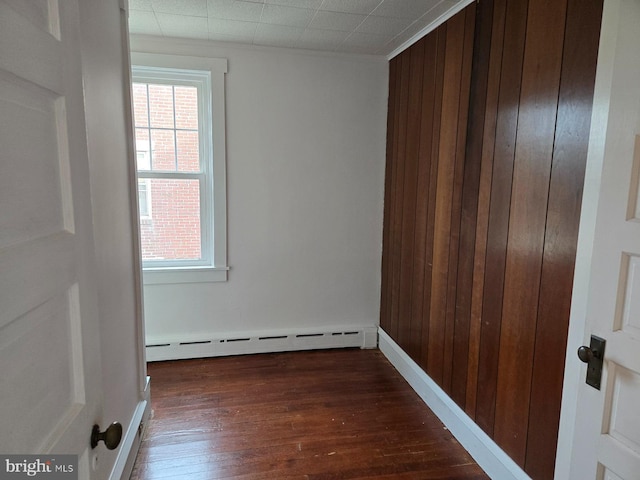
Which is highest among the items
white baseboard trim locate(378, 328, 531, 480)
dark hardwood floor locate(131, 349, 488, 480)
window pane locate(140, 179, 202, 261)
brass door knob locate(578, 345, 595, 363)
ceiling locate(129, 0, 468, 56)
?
ceiling locate(129, 0, 468, 56)

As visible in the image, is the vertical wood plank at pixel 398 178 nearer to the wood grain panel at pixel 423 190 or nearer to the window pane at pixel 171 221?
the wood grain panel at pixel 423 190

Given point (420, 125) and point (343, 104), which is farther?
point (343, 104)

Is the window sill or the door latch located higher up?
the door latch

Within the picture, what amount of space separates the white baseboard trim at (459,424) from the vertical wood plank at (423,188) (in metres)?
0.15

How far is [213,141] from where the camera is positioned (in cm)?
295

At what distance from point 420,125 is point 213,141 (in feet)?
5.03

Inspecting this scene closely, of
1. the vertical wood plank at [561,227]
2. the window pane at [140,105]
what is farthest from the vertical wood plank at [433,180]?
the window pane at [140,105]

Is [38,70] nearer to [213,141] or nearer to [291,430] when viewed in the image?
[291,430]

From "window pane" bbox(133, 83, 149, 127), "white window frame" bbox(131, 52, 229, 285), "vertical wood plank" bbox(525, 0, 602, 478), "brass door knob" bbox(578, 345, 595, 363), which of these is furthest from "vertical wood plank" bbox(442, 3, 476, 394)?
"window pane" bbox(133, 83, 149, 127)

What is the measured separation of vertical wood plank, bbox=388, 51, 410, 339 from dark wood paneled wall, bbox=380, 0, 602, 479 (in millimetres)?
89

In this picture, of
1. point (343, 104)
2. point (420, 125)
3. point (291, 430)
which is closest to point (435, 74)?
point (420, 125)

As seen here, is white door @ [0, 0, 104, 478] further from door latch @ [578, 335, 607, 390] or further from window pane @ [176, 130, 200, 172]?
window pane @ [176, 130, 200, 172]

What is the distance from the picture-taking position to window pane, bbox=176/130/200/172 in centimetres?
300

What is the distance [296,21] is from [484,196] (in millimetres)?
1614
